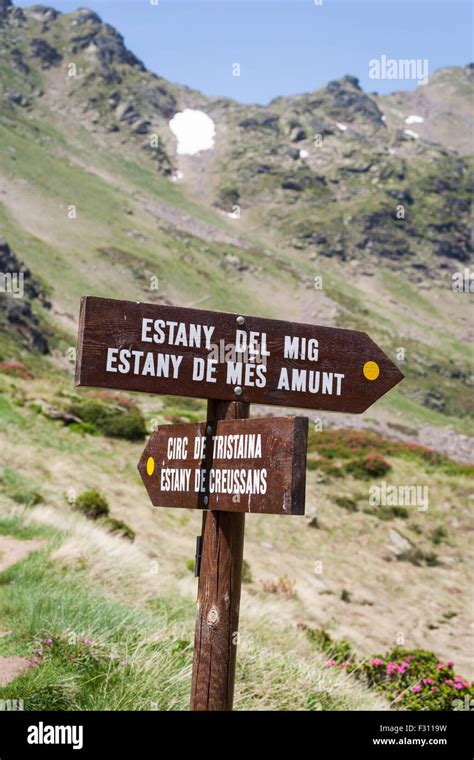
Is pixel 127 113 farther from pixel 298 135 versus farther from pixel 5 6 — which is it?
pixel 5 6

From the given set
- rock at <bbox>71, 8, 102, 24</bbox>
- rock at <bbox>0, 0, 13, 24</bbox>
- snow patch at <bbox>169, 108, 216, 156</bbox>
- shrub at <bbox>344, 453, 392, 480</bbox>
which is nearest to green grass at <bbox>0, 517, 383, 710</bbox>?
shrub at <bbox>344, 453, 392, 480</bbox>

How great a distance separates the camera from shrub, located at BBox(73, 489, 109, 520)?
1614cm

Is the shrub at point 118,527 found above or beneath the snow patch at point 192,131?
beneath

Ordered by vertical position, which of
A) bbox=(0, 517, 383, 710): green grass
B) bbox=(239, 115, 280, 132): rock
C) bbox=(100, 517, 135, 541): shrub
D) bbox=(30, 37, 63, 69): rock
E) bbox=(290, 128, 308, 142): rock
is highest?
bbox=(30, 37, 63, 69): rock

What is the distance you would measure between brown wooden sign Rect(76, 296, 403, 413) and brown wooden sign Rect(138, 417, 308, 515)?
28 centimetres

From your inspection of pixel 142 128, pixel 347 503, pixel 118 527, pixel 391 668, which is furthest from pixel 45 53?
pixel 391 668

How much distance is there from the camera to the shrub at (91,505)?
16141mm

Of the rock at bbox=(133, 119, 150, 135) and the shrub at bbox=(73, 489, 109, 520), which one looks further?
the rock at bbox=(133, 119, 150, 135)

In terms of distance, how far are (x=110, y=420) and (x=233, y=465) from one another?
2075cm

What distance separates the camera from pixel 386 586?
1886 centimetres

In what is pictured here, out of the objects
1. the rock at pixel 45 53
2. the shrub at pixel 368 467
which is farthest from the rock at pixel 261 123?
the shrub at pixel 368 467

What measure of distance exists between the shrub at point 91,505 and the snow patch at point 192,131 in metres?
131

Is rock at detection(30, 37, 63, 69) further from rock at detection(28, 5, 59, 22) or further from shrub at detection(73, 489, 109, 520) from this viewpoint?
shrub at detection(73, 489, 109, 520)

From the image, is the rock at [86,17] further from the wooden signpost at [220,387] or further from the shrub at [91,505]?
the wooden signpost at [220,387]
